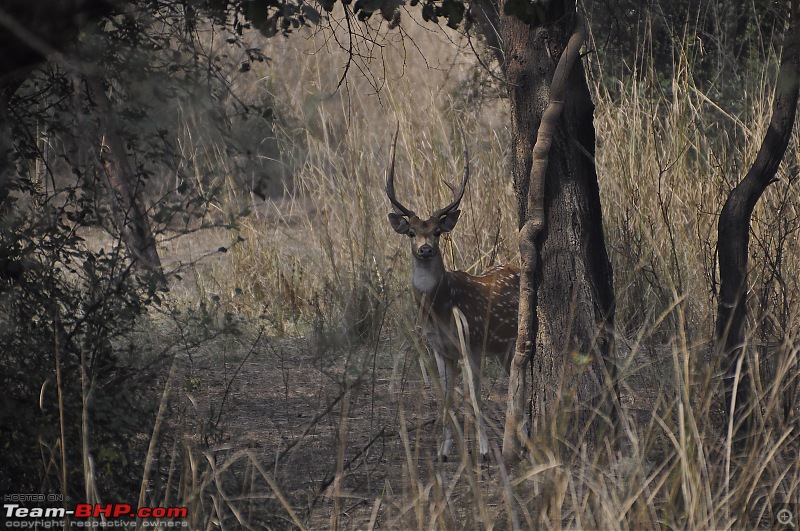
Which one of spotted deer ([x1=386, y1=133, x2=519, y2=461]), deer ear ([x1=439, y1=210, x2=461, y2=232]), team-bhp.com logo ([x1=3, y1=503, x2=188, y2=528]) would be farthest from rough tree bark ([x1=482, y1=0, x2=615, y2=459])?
deer ear ([x1=439, y1=210, x2=461, y2=232])

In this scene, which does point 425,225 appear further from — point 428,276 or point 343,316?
point 343,316

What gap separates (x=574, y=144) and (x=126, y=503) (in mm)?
2219

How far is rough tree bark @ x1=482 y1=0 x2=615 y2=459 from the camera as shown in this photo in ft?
13.9

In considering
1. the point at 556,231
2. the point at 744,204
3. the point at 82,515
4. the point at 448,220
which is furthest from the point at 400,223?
the point at 82,515

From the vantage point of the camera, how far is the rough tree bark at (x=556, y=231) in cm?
425

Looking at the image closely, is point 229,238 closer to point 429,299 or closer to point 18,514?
point 429,299

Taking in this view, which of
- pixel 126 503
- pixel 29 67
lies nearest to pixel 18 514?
pixel 126 503

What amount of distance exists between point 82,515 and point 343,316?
412 centimetres

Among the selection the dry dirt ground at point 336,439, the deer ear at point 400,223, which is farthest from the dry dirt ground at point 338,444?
the deer ear at point 400,223

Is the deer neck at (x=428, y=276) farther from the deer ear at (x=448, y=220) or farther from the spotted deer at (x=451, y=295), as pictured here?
the deer ear at (x=448, y=220)

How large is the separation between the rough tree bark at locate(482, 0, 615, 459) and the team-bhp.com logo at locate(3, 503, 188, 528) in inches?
61.7

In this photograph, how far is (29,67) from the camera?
2375mm

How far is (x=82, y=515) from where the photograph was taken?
319 cm

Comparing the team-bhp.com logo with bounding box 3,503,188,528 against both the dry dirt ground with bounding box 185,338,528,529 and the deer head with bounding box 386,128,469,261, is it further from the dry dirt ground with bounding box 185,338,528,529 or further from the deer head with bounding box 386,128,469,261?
the deer head with bounding box 386,128,469,261
